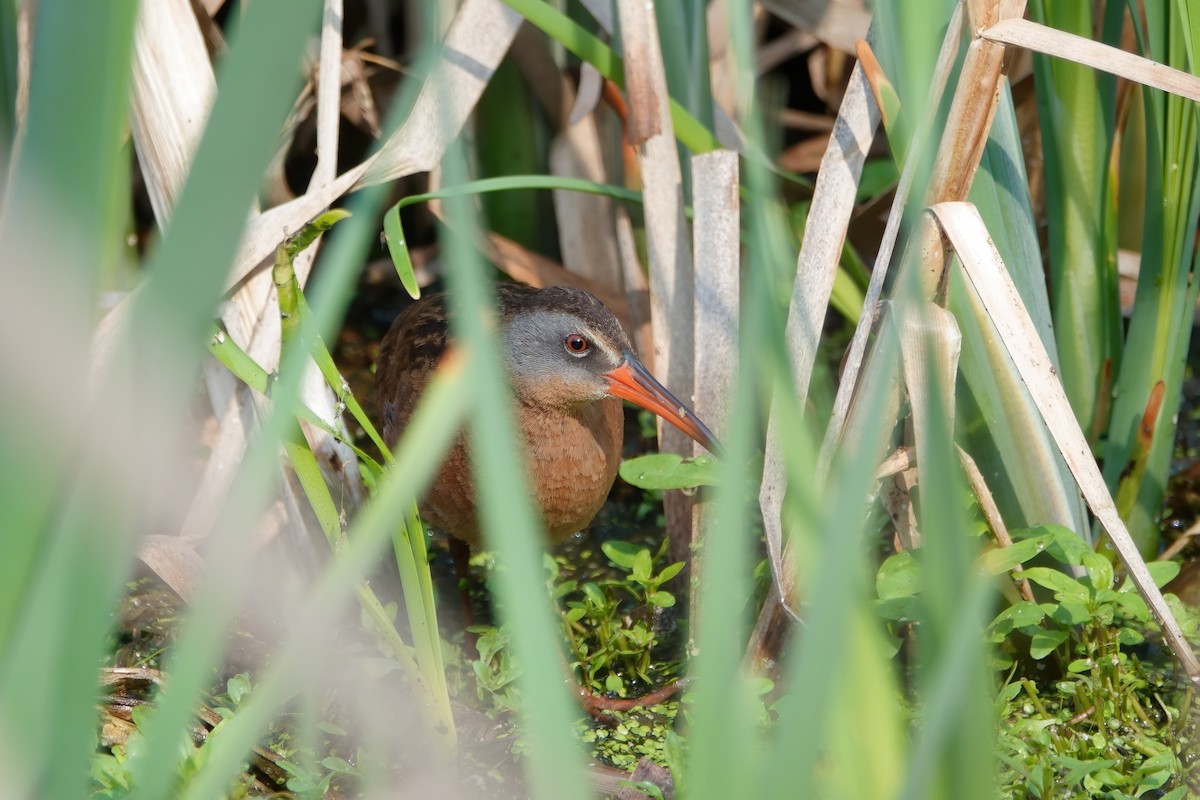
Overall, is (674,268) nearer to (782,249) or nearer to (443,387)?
(782,249)

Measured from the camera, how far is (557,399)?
108 inches

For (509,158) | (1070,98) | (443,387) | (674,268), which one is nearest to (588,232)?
(509,158)

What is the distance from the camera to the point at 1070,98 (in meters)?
2.46

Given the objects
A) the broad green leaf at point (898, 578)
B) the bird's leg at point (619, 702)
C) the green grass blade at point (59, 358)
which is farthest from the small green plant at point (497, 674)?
the green grass blade at point (59, 358)

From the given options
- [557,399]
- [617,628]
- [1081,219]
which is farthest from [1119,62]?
[617,628]

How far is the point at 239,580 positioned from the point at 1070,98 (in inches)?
78.2

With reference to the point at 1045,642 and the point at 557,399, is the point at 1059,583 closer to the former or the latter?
the point at 1045,642

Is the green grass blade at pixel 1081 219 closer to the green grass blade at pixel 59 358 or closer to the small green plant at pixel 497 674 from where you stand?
the small green plant at pixel 497 674

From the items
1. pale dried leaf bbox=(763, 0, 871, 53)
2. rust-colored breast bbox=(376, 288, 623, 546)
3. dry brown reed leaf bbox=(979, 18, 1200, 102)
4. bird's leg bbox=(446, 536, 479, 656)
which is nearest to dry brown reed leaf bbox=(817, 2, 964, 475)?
dry brown reed leaf bbox=(979, 18, 1200, 102)

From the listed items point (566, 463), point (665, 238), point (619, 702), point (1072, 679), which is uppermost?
point (665, 238)

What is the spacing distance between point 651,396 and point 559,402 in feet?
0.83

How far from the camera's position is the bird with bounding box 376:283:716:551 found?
8.69 ft

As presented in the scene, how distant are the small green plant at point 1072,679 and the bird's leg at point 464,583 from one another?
100 cm

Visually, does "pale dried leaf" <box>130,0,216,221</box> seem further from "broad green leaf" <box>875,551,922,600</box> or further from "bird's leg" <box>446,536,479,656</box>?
"broad green leaf" <box>875,551,922,600</box>
